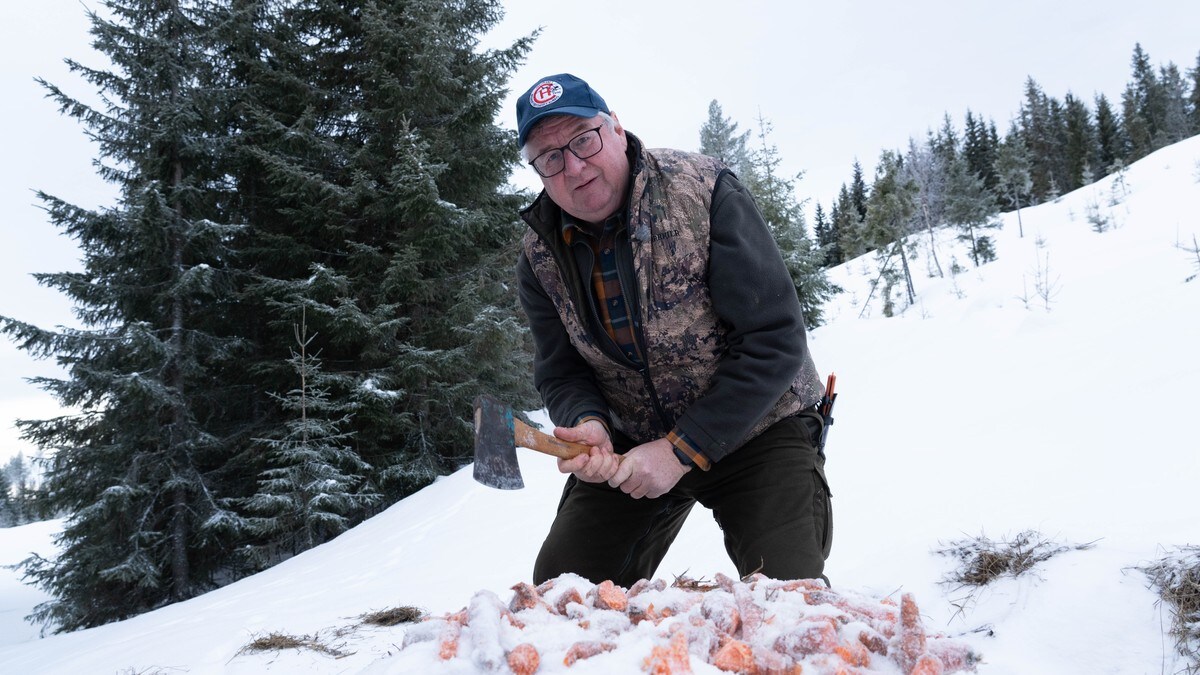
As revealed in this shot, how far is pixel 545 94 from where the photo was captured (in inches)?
87.1

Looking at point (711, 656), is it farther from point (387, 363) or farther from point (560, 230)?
point (387, 363)

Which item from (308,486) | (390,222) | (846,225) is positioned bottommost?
(308,486)

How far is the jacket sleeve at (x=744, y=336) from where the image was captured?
7.07ft

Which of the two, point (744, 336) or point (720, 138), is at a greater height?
point (720, 138)

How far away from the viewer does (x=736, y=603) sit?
123 centimetres

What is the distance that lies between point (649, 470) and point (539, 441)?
1.36 feet

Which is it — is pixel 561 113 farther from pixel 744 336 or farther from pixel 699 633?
pixel 699 633

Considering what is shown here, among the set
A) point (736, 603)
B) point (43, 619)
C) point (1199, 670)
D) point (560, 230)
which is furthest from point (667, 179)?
point (43, 619)

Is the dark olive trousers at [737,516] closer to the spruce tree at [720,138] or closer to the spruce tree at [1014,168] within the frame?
the spruce tree at [720,138]

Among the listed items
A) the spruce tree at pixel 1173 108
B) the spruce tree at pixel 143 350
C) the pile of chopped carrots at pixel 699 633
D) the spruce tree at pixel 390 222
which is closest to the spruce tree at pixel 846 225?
the spruce tree at pixel 1173 108

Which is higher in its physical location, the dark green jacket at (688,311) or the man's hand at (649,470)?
the dark green jacket at (688,311)

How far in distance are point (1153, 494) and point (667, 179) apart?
126 inches

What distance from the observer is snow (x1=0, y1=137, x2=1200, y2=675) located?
2.15m

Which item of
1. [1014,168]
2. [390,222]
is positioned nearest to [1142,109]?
[1014,168]
